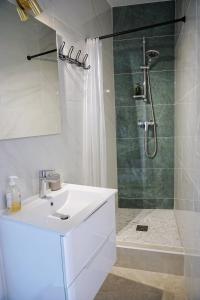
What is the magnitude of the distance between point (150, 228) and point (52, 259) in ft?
5.33

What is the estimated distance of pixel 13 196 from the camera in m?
1.08

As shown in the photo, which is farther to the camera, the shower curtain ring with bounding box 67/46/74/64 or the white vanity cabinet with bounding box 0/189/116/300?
the shower curtain ring with bounding box 67/46/74/64

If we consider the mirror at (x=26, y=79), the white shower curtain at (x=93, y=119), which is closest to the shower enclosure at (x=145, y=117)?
the white shower curtain at (x=93, y=119)

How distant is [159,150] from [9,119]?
78.6 inches

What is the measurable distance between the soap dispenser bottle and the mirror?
0.73 ft

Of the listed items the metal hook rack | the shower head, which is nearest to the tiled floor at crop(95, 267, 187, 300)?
the metal hook rack

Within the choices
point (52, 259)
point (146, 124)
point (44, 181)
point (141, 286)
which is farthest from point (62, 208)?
point (146, 124)

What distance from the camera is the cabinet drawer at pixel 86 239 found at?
90 cm

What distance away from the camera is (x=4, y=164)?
42.3 inches

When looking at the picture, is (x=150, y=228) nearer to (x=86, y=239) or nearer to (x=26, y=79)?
(x=86, y=239)

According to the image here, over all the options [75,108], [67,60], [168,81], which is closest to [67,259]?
[75,108]

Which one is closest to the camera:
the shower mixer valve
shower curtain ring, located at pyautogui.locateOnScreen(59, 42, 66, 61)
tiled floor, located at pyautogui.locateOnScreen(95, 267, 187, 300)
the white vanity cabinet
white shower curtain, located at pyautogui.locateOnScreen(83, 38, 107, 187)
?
the white vanity cabinet

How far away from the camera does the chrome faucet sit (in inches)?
51.2

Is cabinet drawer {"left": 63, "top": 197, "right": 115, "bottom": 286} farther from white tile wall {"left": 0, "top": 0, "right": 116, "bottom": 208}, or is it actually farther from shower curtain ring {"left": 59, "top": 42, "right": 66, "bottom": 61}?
shower curtain ring {"left": 59, "top": 42, "right": 66, "bottom": 61}
